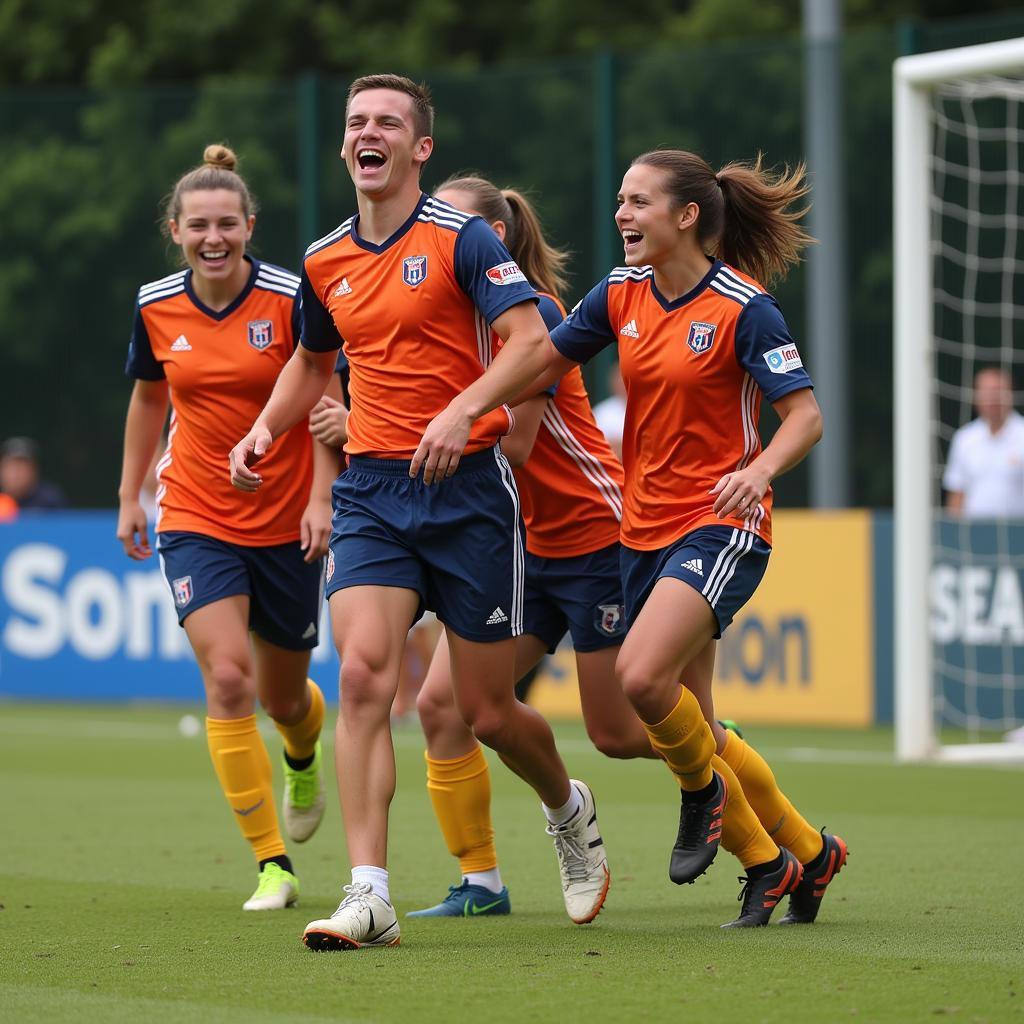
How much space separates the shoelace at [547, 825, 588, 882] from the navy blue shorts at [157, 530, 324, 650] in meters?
1.27

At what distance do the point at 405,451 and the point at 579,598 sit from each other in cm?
91

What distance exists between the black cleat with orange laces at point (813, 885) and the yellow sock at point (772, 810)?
0.09 ft

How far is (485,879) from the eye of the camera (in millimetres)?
6695

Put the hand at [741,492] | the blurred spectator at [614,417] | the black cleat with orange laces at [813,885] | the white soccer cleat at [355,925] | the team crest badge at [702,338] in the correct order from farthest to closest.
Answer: the blurred spectator at [614,417] → the black cleat with orange laces at [813,885] → the team crest badge at [702,338] → the hand at [741,492] → the white soccer cleat at [355,925]

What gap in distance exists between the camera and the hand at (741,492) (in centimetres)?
573

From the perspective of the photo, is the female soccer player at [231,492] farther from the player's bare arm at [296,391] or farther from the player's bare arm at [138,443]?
the player's bare arm at [296,391]

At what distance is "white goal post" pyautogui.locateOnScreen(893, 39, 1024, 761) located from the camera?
11.2 metres

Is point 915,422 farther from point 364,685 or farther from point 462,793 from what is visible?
point 364,685

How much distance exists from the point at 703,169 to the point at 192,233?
5.84 feet

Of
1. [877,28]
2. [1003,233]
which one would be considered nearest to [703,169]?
[1003,233]

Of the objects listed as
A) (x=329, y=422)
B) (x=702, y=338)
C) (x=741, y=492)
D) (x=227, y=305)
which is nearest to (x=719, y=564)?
(x=741, y=492)

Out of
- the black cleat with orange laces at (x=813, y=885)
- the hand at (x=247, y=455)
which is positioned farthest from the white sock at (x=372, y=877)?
the black cleat with orange laces at (x=813, y=885)

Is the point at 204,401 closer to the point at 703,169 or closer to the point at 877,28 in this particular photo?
the point at 703,169

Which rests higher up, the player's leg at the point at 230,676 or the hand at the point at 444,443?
the hand at the point at 444,443
